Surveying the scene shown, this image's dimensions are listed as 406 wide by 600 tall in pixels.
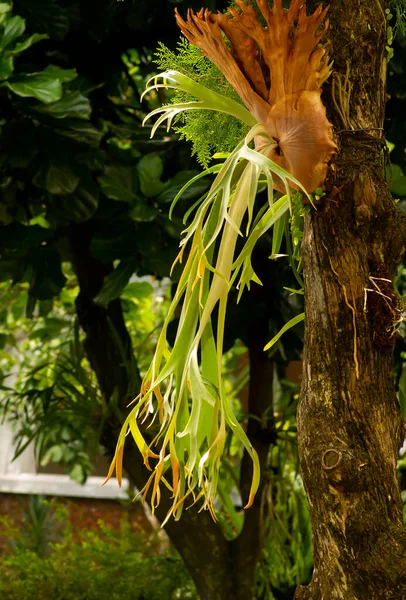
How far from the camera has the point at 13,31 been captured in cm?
115

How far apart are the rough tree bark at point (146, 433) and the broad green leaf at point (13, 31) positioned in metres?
0.42

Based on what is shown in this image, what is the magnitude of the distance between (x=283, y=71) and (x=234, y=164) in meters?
0.08

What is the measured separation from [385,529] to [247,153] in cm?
32

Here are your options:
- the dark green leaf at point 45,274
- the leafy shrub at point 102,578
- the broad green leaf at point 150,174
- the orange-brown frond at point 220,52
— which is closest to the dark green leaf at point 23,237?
the dark green leaf at point 45,274

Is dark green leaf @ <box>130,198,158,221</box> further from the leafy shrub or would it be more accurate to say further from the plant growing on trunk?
the leafy shrub

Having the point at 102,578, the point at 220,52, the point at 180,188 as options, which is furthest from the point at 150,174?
the point at 102,578

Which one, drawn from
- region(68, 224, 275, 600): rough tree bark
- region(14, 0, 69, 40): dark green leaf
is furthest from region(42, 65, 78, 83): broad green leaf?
region(68, 224, 275, 600): rough tree bark

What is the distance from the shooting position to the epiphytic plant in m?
0.59

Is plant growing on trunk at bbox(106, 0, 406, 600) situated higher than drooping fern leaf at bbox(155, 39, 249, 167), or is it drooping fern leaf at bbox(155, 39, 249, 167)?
drooping fern leaf at bbox(155, 39, 249, 167)

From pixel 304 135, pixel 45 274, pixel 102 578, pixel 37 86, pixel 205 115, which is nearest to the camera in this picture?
pixel 304 135

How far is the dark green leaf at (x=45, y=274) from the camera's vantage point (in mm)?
1333

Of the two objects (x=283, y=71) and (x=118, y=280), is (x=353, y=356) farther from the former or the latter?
(x=118, y=280)

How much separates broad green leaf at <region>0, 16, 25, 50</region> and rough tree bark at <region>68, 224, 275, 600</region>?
1.38ft

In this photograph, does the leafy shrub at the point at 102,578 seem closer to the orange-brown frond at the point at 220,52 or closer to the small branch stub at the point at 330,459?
the small branch stub at the point at 330,459
